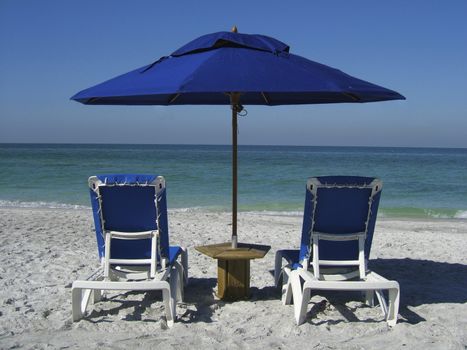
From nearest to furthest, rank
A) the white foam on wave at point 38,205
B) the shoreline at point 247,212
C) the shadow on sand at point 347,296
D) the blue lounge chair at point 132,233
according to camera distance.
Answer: the blue lounge chair at point 132,233 → the shadow on sand at point 347,296 → the shoreline at point 247,212 → the white foam on wave at point 38,205

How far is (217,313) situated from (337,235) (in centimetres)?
101

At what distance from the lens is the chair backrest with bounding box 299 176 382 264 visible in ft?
12.2

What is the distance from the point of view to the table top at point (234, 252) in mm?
3953

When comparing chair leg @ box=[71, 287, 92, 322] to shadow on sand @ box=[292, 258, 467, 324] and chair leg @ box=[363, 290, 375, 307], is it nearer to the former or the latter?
shadow on sand @ box=[292, 258, 467, 324]

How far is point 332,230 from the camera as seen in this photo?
3.83m

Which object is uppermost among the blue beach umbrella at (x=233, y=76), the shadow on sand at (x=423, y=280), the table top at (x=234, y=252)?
the blue beach umbrella at (x=233, y=76)

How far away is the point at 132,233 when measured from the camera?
3.78 m

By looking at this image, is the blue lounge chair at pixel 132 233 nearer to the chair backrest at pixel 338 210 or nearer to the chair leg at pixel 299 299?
the chair leg at pixel 299 299

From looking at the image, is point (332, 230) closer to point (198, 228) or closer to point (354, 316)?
point (354, 316)

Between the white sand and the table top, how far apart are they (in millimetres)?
381

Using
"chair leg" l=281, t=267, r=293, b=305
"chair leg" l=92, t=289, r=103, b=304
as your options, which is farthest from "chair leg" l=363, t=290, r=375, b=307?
"chair leg" l=92, t=289, r=103, b=304

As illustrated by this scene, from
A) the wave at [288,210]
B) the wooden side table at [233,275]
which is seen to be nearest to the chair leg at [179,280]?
the wooden side table at [233,275]

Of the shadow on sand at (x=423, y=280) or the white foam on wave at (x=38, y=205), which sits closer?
the shadow on sand at (x=423, y=280)

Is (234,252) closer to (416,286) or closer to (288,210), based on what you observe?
(416,286)
